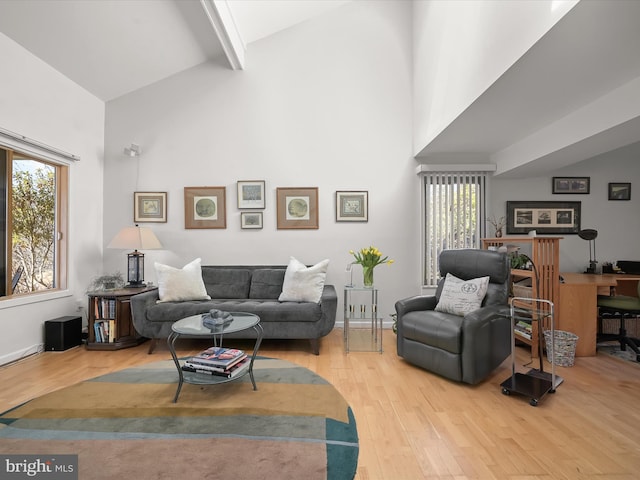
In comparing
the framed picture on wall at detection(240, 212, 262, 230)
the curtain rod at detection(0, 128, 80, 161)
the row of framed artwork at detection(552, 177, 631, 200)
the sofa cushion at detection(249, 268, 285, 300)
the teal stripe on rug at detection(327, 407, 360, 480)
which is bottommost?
the teal stripe on rug at detection(327, 407, 360, 480)

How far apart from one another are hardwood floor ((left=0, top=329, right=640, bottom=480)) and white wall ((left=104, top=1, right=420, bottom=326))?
4.69ft

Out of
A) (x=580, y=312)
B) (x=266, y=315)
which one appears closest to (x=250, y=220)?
(x=266, y=315)

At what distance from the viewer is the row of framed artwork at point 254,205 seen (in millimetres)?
4125

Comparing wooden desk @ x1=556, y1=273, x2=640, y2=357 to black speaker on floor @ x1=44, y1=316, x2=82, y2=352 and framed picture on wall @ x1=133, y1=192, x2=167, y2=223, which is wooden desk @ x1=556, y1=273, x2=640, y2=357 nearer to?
framed picture on wall @ x1=133, y1=192, x2=167, y2=223

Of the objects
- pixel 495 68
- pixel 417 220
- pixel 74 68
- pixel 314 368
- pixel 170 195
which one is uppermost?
pixel 74 68

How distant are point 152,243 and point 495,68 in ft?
12.7

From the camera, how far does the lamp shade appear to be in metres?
3.62

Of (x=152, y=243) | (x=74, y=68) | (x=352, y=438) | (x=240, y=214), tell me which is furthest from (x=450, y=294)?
(x=74, y=68)

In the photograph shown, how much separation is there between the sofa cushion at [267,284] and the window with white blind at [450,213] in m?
1.92

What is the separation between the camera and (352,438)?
5.87ft

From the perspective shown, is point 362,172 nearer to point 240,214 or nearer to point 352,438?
point 240,214

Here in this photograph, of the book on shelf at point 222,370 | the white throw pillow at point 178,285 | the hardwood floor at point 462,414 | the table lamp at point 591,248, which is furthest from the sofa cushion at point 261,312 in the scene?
the table lamp at point 591,248

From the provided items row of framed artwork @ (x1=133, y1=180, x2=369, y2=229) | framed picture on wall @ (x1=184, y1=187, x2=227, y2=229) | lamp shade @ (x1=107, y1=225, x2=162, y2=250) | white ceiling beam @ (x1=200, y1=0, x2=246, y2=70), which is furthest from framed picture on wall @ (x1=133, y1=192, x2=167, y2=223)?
white ceiling beam @ (x1=200, y1=0, x2=246, y2=70)

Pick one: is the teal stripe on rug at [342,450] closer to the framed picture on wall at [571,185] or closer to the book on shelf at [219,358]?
the book on shelf at [219,358]
